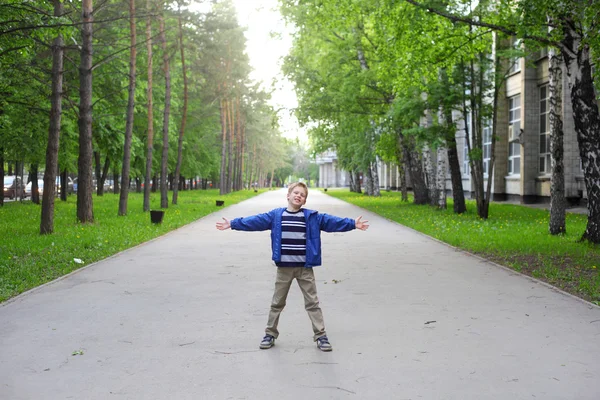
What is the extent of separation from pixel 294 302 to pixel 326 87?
27612 millimetres

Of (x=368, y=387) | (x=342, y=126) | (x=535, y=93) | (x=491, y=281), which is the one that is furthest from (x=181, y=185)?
(x=368, y=387)

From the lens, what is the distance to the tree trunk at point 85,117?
20.4 metres

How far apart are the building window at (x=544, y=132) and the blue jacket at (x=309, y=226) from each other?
29.9 meters

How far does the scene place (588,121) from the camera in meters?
14.4

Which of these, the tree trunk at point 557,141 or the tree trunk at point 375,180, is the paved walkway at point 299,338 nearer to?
the tree trunk at point 557,141

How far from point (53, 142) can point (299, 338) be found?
12.3m

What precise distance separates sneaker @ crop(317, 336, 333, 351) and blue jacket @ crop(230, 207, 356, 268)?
2.17 feet

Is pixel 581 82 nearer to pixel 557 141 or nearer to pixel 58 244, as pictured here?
pixel 557 141

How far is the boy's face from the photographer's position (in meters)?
6.28

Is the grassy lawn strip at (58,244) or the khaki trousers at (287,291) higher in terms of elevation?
the khaki trousers at (287,291)

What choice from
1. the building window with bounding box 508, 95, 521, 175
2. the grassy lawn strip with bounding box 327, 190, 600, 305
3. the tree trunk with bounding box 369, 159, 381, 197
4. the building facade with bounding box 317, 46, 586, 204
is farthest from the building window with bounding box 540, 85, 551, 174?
the tree trunk with bounding box 369, 159, 381, 197

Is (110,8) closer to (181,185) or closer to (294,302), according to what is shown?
(294,302)

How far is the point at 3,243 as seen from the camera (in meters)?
15.0

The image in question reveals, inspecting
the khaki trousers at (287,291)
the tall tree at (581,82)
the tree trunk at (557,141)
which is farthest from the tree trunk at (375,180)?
the khaki trousers at (287,291)
